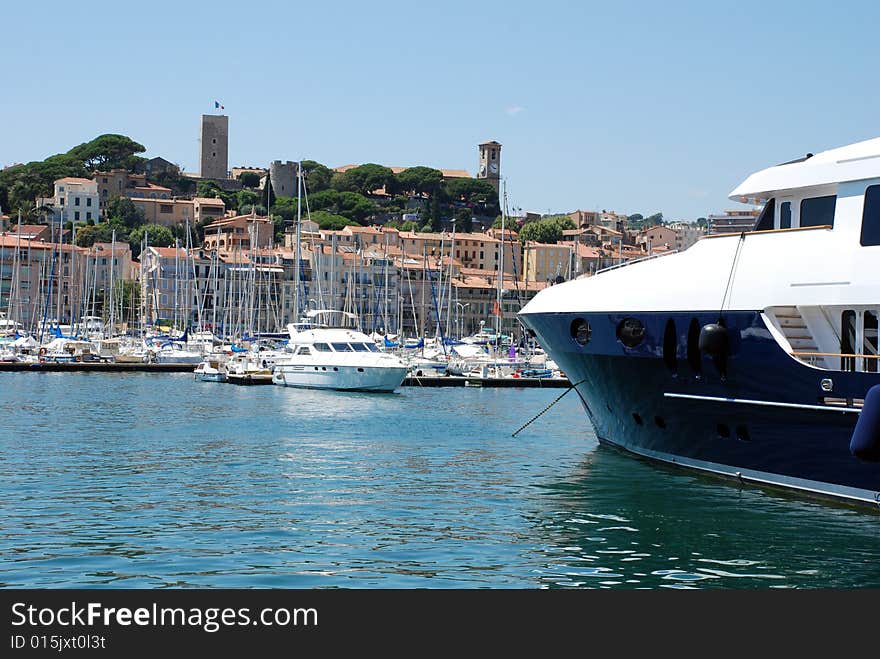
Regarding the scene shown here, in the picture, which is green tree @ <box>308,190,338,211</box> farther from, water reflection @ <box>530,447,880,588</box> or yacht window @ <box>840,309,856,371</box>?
yacht window @ <box>840,309,856,371</box>

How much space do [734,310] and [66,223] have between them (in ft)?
524

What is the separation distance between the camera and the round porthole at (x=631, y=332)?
20.0m

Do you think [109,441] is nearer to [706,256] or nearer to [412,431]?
[412,431]

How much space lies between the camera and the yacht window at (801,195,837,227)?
59.7ft

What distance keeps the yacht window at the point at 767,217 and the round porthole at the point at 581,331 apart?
3.61 metres

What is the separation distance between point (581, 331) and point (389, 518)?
6045 millimetres

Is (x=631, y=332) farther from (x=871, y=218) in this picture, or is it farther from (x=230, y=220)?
(x=230, y=220)

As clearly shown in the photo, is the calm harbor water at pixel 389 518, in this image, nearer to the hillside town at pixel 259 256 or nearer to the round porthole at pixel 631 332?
the round porthole at pixel 631 332

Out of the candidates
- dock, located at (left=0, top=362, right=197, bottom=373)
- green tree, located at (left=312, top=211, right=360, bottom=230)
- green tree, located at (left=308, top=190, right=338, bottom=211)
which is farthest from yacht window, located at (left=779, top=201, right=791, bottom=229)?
green tree, located at (left=308, top=190, right=338, bottom=211)

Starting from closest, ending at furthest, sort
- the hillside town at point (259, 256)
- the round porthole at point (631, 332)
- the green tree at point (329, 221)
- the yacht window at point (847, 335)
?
the yacht window at point (847, 335) < the round porthole at point (631, 332) < the hillside town at point (259, 256) < the green tree at point (329, 221)

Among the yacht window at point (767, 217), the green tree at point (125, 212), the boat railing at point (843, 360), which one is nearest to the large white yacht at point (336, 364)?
the yacht window at point (767, 217)

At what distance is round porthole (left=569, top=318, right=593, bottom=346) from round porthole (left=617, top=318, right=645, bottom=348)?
1116 millimetres

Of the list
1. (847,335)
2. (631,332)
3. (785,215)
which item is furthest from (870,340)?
(631,332)

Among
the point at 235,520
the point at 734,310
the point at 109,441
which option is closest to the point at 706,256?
the point at 734,310
